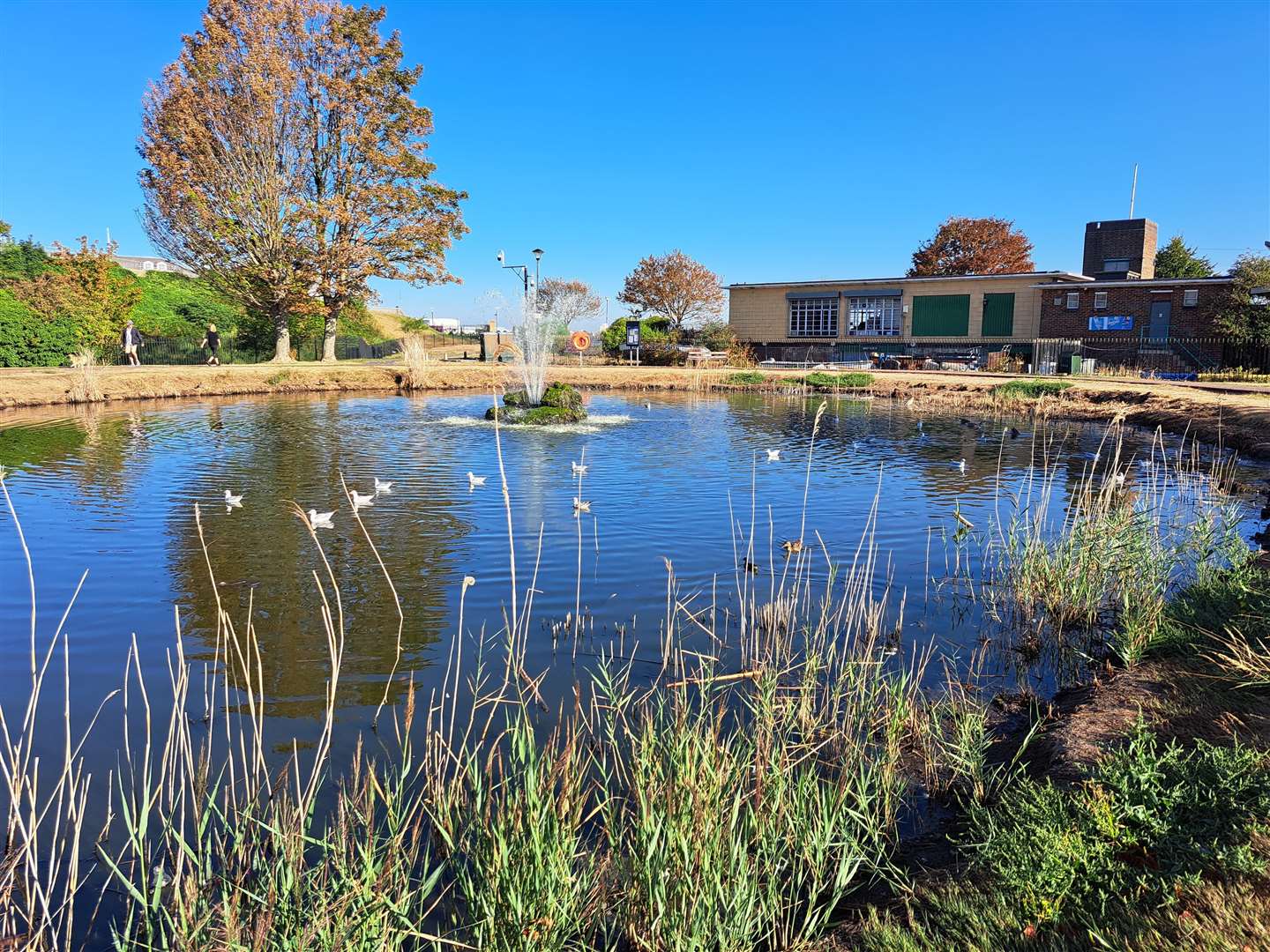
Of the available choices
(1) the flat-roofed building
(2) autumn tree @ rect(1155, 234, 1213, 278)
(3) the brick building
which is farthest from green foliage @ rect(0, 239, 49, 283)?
(2) autumn tree @ rect(1155, 234, 1213, 278)

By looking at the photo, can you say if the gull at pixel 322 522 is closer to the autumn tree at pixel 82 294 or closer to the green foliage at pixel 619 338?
the autumn tree at pixel 82 294

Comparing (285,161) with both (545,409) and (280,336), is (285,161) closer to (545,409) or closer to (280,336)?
(280,336)

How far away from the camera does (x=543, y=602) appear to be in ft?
22.7

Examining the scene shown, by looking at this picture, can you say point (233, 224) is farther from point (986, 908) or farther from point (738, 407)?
point (986, 908)

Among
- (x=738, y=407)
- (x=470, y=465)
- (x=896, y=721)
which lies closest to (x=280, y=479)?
(x=470, y=465)

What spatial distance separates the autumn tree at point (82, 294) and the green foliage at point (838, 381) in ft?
87.1

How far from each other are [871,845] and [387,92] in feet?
121

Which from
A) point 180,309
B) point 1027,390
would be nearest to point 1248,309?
point 1027,390

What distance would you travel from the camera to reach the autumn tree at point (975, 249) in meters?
57.3

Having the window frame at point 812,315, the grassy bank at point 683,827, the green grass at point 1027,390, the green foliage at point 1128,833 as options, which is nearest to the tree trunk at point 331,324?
the window frame at point 812,315

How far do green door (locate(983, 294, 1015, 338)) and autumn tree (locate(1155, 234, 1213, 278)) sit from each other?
23616mm

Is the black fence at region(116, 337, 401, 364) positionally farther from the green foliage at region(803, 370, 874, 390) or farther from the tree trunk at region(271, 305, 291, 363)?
the green foliage at region(803, 370, 874, 390)

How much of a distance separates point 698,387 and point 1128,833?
96.6 ft

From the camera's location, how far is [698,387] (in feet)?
105
